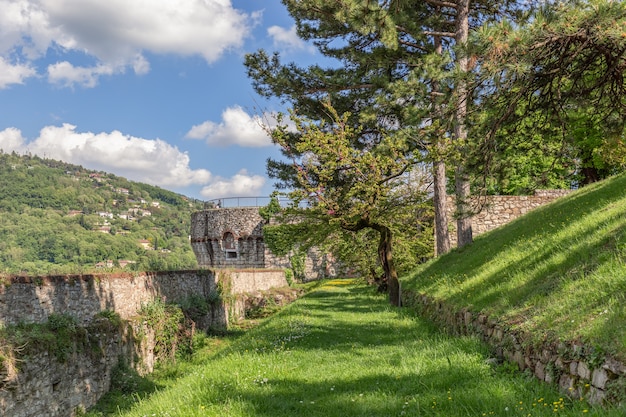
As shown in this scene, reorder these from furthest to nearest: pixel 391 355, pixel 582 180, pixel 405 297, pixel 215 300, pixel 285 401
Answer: pixel 582 180
pixel 215 300
pixel 405 297
pixel 391 355
pixel 285 401

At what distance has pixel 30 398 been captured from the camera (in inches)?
298

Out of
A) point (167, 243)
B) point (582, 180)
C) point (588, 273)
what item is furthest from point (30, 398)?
point (167, 243)

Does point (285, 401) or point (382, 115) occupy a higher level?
point (382, 115)

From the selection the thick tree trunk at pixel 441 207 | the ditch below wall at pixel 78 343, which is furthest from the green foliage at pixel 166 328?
the thick tree trunk at pixel 441 207

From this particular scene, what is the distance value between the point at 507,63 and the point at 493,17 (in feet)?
36.0

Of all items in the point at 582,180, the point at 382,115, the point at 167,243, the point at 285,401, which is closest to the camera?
the point at 285,401

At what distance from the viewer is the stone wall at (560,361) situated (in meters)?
3.76

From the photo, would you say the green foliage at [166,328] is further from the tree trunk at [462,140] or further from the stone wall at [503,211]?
the stone wall at [503,211]

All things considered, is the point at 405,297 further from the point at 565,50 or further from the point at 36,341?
the point at 36,341

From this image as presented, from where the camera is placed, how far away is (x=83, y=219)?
67312 millimetres

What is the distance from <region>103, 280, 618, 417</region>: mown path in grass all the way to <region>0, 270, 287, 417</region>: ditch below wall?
2.31m

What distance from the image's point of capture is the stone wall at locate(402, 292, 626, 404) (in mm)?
3764

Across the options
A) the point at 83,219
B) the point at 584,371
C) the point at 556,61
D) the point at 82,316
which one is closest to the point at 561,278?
the point at 584,371

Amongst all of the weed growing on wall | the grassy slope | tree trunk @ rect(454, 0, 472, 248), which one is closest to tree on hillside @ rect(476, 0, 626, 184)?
tree trunk @ rect(454, 0, 472, 248)
